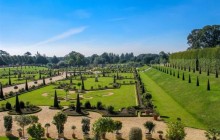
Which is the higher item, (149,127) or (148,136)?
(149,127)

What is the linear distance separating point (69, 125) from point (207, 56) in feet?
168

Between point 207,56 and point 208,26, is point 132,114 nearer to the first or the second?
point 207,56

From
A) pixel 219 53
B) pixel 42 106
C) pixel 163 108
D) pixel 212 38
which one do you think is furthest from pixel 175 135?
pixel 212 38

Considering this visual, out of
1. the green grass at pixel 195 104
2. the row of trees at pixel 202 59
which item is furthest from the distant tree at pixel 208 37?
the green grass at pixel 195 104

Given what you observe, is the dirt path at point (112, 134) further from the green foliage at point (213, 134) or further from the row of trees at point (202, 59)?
the row of trees at point (202, 59)

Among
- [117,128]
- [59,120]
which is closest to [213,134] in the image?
[117,128]

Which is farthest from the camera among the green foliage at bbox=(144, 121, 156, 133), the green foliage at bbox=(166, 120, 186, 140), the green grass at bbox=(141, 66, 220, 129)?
the green grass at bbox=(141, 66, 220, 129)

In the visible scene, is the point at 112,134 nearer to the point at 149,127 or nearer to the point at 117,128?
the point at 117,128

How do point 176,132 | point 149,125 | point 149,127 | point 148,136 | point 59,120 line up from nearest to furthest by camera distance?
point 176,132
point 148,136
point 149,125
point 149,127
point 59,120

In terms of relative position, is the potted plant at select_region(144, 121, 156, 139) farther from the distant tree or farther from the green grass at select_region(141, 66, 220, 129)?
the distant tree

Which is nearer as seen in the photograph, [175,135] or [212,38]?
[175,135]

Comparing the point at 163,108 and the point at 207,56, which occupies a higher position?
the point at 207,56

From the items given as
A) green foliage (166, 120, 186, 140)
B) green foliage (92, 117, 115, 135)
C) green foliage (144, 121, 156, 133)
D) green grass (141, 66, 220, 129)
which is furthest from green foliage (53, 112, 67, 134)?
green grass (141, 66, 220, 129)

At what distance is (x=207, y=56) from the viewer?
73.6 m
